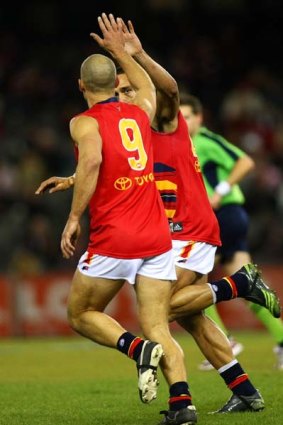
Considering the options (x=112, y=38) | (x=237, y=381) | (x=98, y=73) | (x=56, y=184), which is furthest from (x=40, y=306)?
(x=98, y=73)

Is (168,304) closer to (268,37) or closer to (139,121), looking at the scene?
(139,121)

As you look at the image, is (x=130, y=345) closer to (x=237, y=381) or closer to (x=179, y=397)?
(x=179, y=397)

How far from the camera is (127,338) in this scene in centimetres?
750

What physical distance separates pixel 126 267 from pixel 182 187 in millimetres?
1162

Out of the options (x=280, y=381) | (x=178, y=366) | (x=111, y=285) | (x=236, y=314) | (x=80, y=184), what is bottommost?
(x=236, y=314)

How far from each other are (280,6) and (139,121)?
62.3 feet

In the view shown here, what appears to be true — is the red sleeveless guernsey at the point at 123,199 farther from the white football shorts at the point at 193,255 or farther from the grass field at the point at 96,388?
the grass field at the point at 96,388

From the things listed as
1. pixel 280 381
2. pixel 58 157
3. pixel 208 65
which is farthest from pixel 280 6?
pixel 280 381

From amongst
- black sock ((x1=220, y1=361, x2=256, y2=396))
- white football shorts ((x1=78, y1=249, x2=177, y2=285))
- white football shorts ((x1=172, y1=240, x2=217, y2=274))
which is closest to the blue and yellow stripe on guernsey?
white football shorts ((x1=172, y1=240, x2=217, y2=274))

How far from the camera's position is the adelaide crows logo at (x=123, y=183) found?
7.58 m

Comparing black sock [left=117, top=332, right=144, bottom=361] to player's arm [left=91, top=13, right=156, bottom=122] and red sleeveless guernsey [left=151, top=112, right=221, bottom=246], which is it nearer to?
red sleeveless guernsey [left=151, top=112, right=221, bottom=246]

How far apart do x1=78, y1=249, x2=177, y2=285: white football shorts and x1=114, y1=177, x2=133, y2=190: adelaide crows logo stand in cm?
47

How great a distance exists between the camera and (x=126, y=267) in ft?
24.8

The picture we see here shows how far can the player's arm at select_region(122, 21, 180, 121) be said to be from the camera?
319 inches
